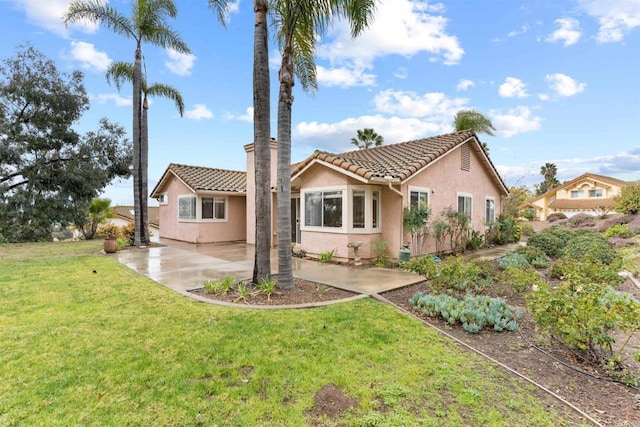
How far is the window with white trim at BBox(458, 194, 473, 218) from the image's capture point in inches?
601

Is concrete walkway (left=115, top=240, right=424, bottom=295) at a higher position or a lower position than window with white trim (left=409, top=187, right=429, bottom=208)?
lower

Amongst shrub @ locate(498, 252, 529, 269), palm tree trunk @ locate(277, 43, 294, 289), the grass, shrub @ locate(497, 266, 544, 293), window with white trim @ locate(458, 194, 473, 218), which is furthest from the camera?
window with white trim @ locate(458, 194, 473, 218)

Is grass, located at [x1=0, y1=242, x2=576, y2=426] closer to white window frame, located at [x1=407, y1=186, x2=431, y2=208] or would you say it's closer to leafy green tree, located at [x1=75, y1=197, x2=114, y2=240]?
white window frame, located at [x1=407, y1=186, x2=431, y2=208]

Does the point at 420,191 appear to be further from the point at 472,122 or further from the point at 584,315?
the point at 472,122

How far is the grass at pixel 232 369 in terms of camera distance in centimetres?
327

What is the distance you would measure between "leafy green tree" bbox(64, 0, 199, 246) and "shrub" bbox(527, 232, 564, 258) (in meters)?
19.2

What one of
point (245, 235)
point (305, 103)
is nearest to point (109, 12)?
point (305, 103)

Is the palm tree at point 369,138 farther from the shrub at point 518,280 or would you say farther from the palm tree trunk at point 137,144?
the shrub at point 518,280

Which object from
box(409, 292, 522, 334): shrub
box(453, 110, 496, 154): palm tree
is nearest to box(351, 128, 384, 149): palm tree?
box(453, 110, 496, 154): palm tree

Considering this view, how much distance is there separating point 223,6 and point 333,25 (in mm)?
3070

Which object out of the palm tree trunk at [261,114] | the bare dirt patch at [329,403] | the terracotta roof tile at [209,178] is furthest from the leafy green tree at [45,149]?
the bare dirt patch at [329,403]

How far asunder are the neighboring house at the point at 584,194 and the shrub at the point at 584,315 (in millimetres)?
43850

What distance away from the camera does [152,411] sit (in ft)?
10.7

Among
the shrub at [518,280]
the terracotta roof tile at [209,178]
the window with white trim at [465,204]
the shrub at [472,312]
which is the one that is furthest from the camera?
the terracotta roof tile at [209,178]
